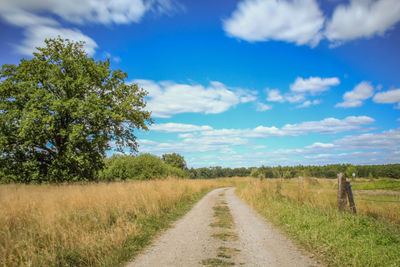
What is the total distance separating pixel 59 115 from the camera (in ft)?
50.9

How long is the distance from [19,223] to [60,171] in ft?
40.0

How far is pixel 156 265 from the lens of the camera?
13.9ft

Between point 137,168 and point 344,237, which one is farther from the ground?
point 137,168

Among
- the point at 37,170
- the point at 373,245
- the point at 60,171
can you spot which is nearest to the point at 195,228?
the point at 373,245

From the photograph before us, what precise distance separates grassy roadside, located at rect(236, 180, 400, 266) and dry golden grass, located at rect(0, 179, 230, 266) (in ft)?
13.8

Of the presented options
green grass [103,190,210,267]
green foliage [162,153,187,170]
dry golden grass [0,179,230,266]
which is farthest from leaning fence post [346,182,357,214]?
green foliage [162,153,187,170]

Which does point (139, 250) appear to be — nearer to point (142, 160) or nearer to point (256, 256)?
point (256, 256)

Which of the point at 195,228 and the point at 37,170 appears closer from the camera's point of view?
the point at 195,228

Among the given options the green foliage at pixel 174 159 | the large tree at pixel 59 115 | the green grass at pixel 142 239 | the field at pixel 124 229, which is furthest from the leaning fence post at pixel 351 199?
the green foliage at pixel 174 159

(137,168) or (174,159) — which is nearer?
(137,168)

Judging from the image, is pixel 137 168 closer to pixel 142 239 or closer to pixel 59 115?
pixel 59 115

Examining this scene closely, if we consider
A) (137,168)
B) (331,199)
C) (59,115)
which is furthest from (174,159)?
(331,199)

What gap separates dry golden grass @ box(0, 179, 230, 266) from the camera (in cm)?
439

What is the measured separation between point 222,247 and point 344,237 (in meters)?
2.98
